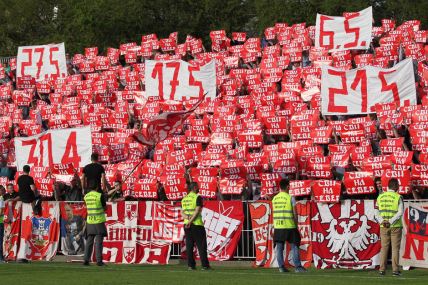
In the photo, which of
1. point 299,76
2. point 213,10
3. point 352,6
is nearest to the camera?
point 299,76

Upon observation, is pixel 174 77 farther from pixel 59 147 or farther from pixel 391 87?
pixel 391 87

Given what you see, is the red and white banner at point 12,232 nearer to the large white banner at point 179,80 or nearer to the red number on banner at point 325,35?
the large white banner at point 179,80

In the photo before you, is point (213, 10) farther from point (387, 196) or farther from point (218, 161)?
point (387, 196)

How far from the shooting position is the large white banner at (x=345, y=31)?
34656 millimetres

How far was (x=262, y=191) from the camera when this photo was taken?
2716cm

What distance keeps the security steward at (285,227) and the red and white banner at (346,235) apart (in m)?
1.44

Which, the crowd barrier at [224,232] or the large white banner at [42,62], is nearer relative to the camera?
the crowd barrier at [224,232]

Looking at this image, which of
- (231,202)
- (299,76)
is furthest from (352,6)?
(231,202)

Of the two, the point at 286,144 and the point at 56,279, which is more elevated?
the point at 286,144

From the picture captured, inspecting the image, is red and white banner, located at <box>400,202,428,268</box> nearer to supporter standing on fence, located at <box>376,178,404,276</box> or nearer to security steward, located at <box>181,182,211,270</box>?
supporter standing on fence, located at <box>376,178,404,276</box>

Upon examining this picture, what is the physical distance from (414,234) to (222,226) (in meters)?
4.56

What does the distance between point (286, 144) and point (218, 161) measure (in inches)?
70.3

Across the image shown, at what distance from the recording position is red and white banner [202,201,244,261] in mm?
26484

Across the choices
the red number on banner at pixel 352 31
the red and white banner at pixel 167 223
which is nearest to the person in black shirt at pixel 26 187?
the red and white banner at pixel 167 223
